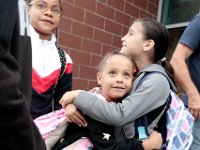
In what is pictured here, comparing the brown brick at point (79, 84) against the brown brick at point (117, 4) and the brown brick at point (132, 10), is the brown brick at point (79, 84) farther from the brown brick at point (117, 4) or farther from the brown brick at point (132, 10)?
the brown brick at point (132, 10)

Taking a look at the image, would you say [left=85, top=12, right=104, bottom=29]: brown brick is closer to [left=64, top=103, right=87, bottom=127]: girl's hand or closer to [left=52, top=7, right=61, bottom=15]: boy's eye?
[left=52, top=7, right=61, bottom=15]: boy's eye

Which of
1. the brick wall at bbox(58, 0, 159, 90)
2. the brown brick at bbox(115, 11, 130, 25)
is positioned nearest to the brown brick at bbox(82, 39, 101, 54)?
the brick wall at bbox(58, 0, 159, 90)

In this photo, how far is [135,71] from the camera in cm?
195

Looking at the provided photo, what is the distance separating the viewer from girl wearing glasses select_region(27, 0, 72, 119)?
6.82ft

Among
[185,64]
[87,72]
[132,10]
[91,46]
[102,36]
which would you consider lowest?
[87,72]

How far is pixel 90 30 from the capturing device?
152 inches

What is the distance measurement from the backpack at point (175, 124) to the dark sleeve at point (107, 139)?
122mm

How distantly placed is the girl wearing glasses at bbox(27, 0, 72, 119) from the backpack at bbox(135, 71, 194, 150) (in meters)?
0.61

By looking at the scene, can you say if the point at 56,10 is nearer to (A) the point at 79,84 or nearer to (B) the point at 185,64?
(B) the point at 185,64

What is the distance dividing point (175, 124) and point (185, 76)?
460 mm

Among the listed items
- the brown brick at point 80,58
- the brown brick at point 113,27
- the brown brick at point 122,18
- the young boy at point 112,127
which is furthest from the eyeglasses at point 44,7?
the brown brick at point 122,18

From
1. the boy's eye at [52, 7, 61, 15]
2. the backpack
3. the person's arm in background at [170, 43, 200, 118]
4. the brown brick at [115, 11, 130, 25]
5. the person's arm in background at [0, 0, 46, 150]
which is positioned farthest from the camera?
the brown brick at [115, 11, 130, 25]

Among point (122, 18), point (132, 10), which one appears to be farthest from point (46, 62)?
point (132, 10)

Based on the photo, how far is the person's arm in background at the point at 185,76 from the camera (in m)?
2.15
